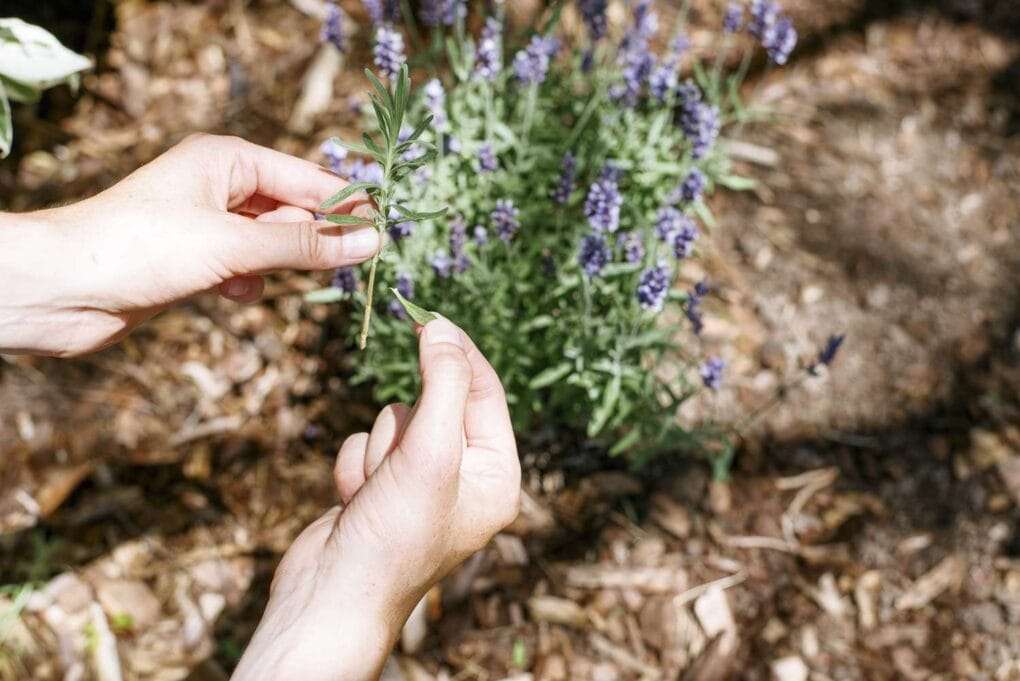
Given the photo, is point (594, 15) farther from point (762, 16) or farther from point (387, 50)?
point (387, 50)

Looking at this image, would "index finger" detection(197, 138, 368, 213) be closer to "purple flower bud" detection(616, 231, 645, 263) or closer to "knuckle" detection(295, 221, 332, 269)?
"knuckle" detection(295, 221, 332, 269)

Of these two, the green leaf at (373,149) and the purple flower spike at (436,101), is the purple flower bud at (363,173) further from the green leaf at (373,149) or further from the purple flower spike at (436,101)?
the green leaf at (373,149)

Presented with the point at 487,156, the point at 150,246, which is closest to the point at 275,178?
the point at 150,246

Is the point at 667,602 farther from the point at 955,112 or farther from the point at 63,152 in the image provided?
the point at 63,152

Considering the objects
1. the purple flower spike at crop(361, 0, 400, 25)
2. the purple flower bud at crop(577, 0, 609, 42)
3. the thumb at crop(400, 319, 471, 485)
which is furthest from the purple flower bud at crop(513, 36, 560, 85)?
the thumb at crop(400, 319, 471, 485)

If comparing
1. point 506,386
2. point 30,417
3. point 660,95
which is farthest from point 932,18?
point 30,417

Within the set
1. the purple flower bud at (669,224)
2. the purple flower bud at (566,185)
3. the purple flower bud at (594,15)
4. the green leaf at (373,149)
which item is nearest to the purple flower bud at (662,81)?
the purple flower bud at (594,15)

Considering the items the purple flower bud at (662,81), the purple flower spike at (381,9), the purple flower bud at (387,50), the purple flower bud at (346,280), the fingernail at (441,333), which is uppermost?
the purple flower spike at (381,9)
